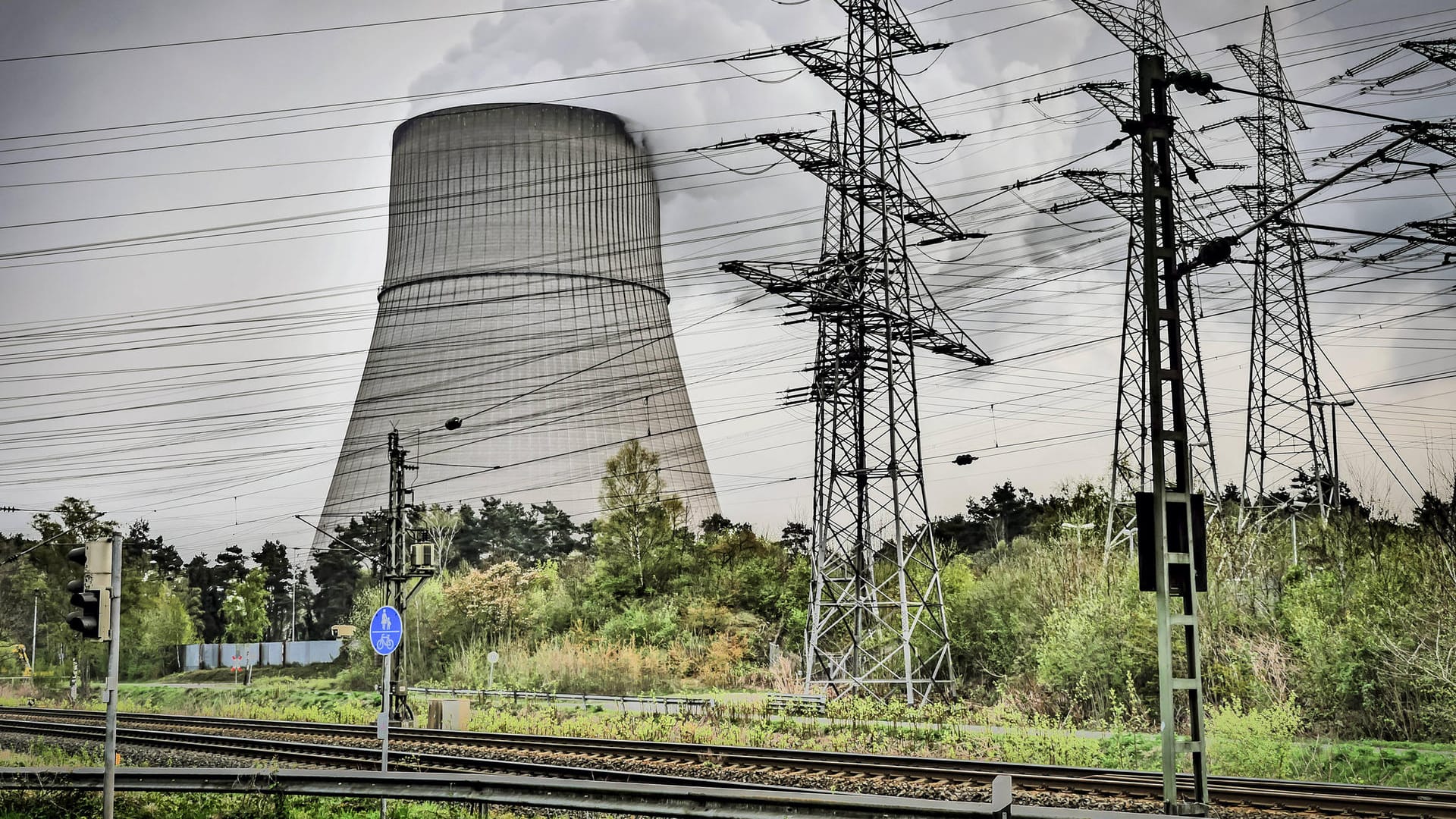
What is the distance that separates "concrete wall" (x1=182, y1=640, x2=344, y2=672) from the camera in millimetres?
54000

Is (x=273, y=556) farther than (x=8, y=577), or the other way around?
(x=273, y=556)

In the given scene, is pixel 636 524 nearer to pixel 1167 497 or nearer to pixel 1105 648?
pixel 1105 648

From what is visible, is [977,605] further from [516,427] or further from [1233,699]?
[516,427]

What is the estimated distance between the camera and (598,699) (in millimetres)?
25625

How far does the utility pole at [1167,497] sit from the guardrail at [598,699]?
1385 centimetres

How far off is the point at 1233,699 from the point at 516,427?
1001 inches

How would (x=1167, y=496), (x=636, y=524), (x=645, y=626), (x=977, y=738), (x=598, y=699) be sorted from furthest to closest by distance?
(x=636, y=524) → (x=645, y=626) → (x=598, y=699) → (x=977, y=738) → (x=1167, y=496)

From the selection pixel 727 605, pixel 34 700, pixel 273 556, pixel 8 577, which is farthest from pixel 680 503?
pixel 273 556

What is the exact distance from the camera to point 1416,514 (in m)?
19.6

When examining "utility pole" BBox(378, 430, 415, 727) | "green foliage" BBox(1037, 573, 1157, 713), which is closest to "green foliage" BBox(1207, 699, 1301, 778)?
"green foliage" BBox(1037, 573, 1157, 713)

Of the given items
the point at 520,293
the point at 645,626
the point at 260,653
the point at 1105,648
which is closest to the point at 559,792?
the point at 1105,648

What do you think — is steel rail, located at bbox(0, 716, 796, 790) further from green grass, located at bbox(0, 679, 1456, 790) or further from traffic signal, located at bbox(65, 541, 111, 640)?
traffic signal, located at bbox(65, 541, 111, 640)

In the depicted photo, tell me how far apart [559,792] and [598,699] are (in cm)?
1574

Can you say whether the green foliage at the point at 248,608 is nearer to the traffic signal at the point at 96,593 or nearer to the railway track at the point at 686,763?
the railway track at the point at 686,763
